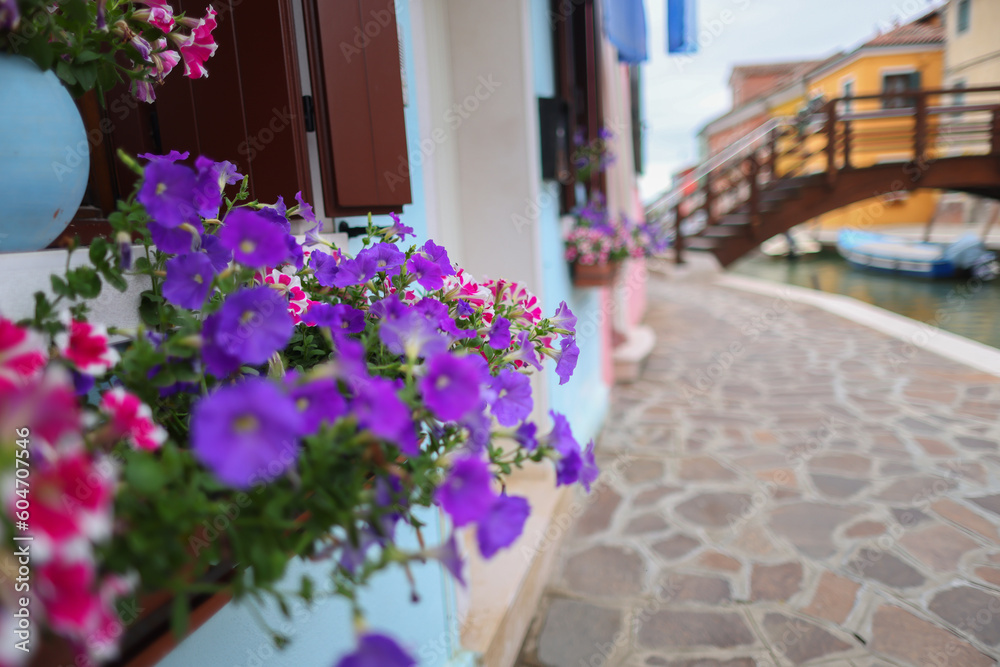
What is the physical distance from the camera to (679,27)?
191 inches

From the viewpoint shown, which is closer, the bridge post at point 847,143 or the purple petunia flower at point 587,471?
the purple petunia flower at point 587,471

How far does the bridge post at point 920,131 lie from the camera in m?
8.65

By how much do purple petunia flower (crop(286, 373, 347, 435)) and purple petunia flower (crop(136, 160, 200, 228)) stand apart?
259 millimetres

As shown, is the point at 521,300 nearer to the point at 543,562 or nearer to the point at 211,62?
the point at 211,62

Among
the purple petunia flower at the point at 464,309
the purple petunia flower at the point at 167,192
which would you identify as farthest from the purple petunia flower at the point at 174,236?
the purple petunia flower at the point at 464,309

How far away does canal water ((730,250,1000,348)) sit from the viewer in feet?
26.4

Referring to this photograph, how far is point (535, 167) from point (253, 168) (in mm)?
1590

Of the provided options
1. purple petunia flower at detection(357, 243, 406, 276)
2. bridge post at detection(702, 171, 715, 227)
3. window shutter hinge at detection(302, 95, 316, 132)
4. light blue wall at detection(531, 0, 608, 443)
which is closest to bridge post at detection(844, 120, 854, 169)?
bridge post at detection(702, 171, 715, 227)

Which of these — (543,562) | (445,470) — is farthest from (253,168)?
(543,562)

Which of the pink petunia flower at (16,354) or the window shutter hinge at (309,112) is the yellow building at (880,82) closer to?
the window shutter hinge at (309,112)

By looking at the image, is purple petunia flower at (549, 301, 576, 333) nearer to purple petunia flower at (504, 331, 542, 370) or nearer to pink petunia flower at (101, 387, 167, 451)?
purple petunia flower at (504, 331, 542, 370)

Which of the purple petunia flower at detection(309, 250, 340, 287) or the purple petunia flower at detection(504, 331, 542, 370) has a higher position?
the purple petunia flower at detection(309, 250, 340, 287)

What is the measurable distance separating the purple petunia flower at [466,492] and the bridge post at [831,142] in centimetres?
980

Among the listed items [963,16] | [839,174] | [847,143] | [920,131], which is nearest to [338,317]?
[839,174]
